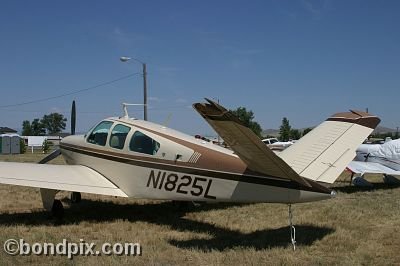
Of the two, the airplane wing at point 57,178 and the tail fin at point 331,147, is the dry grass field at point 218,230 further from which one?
the tail fin at point 331,147

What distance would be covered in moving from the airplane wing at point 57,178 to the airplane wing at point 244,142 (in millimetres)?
3444

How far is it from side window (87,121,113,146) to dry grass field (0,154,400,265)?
5.25 ft

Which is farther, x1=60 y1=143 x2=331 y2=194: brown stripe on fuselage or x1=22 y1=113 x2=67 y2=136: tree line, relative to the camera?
x1=22 y1=113 x2=67 y2=136: tree line

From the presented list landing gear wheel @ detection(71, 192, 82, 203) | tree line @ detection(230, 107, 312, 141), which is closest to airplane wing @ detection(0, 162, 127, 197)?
landing gear wheel @ detection(71, 192, 82, 203)

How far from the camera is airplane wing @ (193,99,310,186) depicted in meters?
4.85

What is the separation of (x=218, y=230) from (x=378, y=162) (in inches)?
351

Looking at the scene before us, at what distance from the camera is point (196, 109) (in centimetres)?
485

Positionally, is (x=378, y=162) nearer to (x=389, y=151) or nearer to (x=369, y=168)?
(x=389, y=151)

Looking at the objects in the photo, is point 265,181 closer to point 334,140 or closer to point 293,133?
point 334,140

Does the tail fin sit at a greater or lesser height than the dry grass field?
greater

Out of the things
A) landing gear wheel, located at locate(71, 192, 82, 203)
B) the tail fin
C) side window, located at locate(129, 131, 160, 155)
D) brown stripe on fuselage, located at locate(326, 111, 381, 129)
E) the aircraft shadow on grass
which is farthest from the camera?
landing gear wheel, located at locate(71, 192, 82, 203)

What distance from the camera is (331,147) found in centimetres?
706

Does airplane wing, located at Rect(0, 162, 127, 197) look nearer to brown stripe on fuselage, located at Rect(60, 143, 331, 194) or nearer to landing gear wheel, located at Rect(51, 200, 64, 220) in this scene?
brown stripe on fuselage, located at Rect(60, 143, 331, 194)

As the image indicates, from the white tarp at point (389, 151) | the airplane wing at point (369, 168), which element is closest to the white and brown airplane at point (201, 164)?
the airplane wing at point (369, 168)
